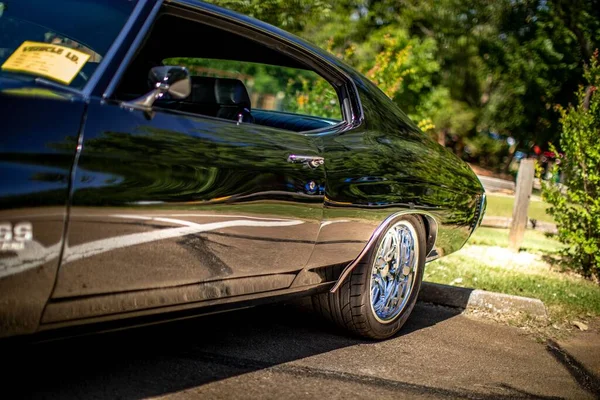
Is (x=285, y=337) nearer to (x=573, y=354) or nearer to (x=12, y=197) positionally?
(x=573, y=354)

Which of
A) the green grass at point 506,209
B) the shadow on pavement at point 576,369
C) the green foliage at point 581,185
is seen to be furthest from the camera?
the green grass at point 506,209

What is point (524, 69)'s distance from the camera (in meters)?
29.5

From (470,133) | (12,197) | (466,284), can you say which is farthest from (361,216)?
(470,133)

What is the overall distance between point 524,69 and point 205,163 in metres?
28.6

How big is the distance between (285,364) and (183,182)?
1.27 meters

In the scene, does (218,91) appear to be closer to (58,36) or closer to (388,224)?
(58,36)

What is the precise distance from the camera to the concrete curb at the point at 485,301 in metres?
5.53

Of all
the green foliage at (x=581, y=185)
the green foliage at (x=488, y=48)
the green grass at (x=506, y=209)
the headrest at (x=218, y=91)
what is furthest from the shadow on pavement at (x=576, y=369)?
the green foliage at (x=488, y=48)

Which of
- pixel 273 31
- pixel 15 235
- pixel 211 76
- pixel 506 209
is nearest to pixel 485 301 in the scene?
pixel 211 76

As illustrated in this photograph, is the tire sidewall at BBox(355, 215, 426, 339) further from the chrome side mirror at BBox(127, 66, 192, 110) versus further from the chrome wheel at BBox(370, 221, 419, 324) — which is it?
the chrome side mirror at BBox(127, 66, 192, 110)

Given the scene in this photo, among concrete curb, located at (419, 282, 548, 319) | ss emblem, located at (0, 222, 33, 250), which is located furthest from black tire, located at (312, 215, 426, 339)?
ss emblem, located at (0, 222, 33, 250)

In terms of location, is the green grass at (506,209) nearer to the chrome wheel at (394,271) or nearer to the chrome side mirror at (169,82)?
the chrome wheel at (394,271)

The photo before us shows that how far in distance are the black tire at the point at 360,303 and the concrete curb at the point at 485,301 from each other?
4.04 feet

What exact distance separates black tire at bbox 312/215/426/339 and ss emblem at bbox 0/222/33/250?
2148 millimetres
